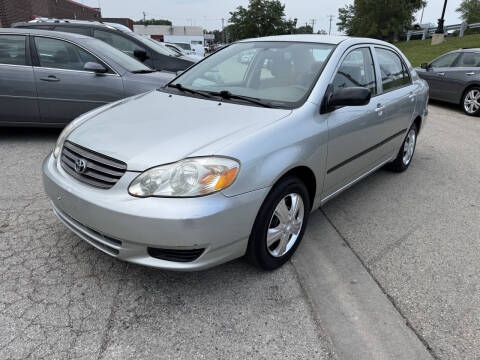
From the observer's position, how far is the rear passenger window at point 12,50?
5129 mm

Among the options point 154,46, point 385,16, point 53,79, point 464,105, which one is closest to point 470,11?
point 385,16

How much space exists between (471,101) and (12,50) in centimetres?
928

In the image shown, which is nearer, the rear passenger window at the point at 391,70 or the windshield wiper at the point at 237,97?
the windshield wiper at the point at 237,97

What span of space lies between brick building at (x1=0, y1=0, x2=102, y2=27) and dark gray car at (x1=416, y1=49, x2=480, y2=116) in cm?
2155

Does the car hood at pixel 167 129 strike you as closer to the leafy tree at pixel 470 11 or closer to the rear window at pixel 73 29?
the rear window at pixel 73 29

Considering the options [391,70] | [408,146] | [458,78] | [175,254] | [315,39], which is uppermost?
[315,39]

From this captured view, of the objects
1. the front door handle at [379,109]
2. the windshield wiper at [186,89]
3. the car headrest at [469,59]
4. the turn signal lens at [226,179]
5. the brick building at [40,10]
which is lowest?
the turn signal lens at [226,179]

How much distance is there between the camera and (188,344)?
6.78 feet

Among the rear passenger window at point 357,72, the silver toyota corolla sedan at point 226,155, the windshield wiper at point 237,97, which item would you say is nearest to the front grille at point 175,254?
the silver toyota corolla sedan at point 226,155

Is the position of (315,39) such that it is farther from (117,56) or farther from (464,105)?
(464,105)

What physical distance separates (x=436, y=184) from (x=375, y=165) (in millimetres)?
1088

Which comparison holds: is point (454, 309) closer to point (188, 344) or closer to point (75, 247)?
point (188, 344)

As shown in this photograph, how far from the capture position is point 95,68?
5086 millimetres

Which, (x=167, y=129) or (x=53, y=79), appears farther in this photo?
(x=53, y=79)
